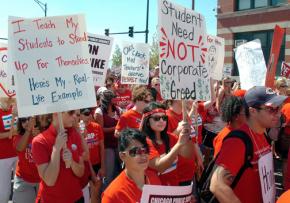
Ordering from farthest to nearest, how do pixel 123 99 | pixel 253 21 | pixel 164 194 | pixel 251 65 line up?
pixel 253 21
pixel 123 99
pixel 251 65
pixel 164 194

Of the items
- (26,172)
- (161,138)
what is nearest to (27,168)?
(26,172)

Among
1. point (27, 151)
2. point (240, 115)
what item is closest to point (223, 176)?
point (240, 115)

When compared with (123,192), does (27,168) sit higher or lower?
lower

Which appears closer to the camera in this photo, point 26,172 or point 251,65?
point 26,172

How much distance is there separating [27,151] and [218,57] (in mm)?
3301

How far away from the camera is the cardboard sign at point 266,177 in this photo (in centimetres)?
274

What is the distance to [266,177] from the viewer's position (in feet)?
9.25

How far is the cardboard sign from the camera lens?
108 inches

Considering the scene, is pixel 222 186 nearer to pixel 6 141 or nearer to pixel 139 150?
pixel 139 150

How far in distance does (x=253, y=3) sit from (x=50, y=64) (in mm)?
22553

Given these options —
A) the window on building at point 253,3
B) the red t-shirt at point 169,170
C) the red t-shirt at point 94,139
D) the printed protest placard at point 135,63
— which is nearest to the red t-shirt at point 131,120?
the red t-shirt at point 94,139

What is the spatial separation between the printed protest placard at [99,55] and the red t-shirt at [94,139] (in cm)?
119

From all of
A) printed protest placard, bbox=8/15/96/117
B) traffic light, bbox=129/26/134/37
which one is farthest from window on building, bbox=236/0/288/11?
printed protest placard, bbox=8/15/96/117

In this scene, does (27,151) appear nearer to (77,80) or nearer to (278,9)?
(77,80)
